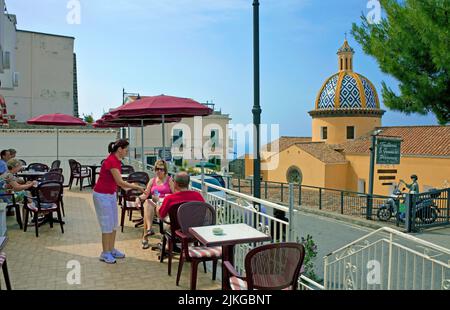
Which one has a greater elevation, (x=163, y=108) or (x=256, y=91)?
(x=256, y=91)

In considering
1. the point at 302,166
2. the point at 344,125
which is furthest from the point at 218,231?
the point at 344,125

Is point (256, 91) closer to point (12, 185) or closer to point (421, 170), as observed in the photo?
point (12, 185)

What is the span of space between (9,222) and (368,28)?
9.21 meters

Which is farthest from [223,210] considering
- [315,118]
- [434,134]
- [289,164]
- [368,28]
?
[315,118]

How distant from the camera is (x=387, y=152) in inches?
676

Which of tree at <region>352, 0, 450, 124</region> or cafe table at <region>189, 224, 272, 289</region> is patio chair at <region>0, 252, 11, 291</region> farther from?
tree at <region>352, 0, 450, 124</region>

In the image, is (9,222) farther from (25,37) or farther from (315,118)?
(315,118)

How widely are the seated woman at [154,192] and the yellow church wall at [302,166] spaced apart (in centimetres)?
2652

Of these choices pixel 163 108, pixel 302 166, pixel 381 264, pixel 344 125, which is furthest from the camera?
pixel 344 125

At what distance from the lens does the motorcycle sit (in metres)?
14.3

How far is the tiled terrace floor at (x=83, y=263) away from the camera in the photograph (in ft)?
15.4

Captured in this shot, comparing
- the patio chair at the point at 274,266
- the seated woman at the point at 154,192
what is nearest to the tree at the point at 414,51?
the seated woman at the point at 154,192

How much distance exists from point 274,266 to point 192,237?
1.60 m
